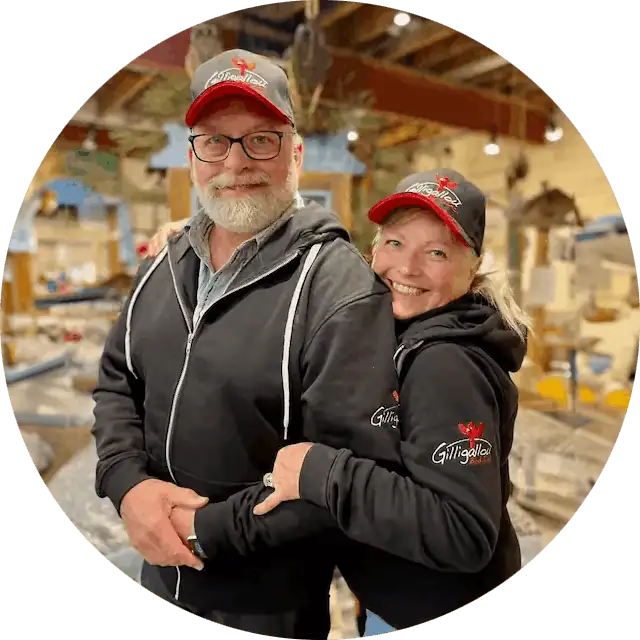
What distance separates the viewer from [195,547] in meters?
1.50

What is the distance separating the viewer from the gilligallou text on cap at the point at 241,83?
4.58ft

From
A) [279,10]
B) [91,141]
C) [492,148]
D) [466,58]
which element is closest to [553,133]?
[492,148]

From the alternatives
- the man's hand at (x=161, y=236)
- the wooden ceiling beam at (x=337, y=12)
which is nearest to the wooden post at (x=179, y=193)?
the man's hand at (x=161, y=236)

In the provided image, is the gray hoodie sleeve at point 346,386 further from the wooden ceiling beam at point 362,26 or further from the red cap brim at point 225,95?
the wooden ceiling beam at point 362,26

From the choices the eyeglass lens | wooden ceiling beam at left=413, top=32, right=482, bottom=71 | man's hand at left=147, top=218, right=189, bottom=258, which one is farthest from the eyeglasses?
wooden ceiling beam at left=413, top=32, right=482, bottom=71

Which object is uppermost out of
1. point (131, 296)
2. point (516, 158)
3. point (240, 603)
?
point (516, 158)

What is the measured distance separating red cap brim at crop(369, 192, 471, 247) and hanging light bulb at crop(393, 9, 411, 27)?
50 centimetres

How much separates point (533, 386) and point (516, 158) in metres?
0.58

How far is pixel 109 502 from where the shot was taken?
1642 millimetres

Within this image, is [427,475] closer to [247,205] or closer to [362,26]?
[247,205]

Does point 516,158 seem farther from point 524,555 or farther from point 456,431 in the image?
point 524,555

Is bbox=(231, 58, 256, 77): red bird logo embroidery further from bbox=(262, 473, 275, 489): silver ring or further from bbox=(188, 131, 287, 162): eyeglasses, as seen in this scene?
bbox=(262, 473, 275, 489): silver ring

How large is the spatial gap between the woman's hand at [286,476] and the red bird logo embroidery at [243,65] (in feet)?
2.93

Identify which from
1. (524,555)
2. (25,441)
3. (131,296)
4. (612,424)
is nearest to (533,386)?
(612,424)
